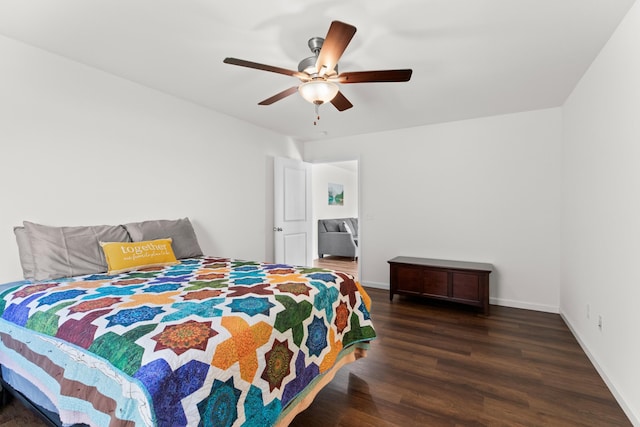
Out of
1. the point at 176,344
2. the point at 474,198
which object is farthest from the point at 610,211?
the point at 176,344

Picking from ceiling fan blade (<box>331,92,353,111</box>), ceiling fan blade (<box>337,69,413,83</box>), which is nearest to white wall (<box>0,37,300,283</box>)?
ceiling fan blade (<box>331,92,353,111</box>)

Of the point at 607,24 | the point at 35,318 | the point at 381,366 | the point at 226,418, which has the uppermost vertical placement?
the point at 607,24

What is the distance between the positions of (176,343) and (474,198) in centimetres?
389

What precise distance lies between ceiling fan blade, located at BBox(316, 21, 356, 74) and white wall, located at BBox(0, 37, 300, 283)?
2017 millimetres

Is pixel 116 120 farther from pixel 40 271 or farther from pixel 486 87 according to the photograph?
pixel 486 87

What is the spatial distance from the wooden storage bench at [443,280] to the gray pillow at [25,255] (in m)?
3.55

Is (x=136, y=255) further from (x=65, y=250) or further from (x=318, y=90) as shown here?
(x=318, y=90)

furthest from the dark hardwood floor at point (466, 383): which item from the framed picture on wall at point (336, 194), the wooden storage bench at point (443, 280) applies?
the framed picture on wall at point (336, 194)

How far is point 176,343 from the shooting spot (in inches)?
44.9

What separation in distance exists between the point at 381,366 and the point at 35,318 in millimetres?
2185

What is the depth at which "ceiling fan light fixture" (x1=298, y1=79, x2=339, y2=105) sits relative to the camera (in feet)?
6.58

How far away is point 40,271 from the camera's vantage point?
81.3 inches

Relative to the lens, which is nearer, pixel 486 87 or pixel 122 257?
pixel 122 257

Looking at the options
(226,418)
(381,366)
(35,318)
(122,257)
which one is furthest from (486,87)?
(35,318)
